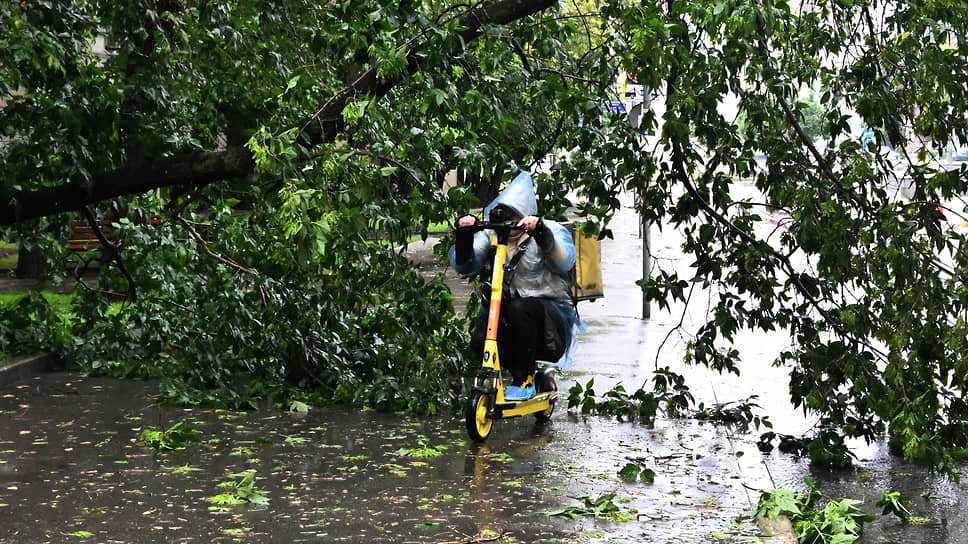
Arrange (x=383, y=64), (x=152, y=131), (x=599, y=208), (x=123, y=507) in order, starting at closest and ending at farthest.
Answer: (x=123, y=507), (x=383, y=64), (x=599, y=208), (x=152, y=131)

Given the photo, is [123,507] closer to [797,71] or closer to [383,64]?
[383,64]

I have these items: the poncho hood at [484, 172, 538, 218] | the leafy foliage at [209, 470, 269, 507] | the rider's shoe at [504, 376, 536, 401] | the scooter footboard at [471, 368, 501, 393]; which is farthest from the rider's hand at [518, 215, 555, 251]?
the leafy foliage at [209, 470, 269, 507]

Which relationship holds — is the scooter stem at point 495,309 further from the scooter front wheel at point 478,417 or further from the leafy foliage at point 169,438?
the leafy foliage at point 169,438

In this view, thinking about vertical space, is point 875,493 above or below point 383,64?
below

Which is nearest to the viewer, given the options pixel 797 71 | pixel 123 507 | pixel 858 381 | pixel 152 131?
pixel 123 507

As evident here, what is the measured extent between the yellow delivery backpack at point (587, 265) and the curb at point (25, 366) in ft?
14.8

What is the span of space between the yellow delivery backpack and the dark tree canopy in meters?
0.23

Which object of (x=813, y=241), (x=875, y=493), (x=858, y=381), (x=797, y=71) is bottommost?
(x=875, y=493)

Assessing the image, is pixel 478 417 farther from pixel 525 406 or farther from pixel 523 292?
pixel 523 292

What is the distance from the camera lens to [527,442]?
7598mm

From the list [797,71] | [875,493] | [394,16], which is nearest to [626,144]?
[797,71]

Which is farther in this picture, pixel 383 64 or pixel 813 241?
pixel 813 241

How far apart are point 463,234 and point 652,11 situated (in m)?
1.81

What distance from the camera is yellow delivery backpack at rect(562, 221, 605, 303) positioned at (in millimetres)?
8148
